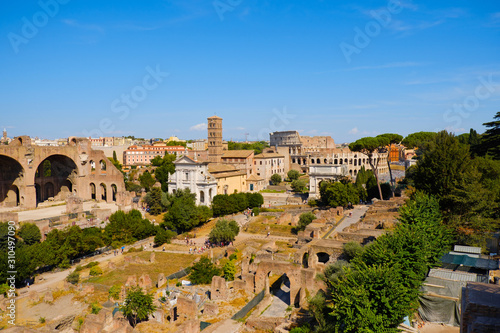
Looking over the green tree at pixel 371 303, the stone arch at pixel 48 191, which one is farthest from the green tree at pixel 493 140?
the stone arch at pixel 48 191

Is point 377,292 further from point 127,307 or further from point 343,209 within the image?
point 343,209

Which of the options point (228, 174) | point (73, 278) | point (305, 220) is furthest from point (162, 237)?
point (228, 174)

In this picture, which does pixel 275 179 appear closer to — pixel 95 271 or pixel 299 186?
pixel 299 186

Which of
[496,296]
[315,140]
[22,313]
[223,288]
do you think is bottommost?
[22,313]

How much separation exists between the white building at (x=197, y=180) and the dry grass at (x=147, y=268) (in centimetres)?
1672

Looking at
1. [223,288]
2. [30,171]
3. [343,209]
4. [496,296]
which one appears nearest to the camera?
[496,296]

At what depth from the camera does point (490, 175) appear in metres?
30.5

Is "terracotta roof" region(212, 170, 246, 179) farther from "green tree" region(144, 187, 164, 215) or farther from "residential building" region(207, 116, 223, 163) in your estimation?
"green tree" region(144, 187, 164, 215)

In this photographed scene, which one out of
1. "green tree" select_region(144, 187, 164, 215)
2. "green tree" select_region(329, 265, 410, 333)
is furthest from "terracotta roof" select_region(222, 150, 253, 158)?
"green tree" select_region(329, 265, 410, 333)

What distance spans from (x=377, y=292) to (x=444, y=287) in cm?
596

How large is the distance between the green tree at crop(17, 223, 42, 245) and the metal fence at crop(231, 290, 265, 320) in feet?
75.6

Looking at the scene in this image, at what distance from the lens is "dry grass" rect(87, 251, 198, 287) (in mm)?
25586

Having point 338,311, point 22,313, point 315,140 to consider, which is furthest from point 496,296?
point 315,140

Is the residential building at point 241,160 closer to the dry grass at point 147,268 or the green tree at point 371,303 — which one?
the dry grass at point 147,268
